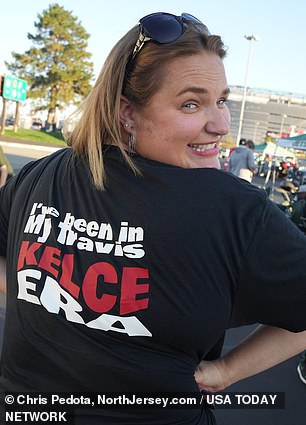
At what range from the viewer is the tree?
173ft

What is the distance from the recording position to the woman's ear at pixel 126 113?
51.5 inches

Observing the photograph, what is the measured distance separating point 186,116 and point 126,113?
0.18 metres

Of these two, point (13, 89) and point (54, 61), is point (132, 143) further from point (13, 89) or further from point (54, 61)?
point (54, 61)

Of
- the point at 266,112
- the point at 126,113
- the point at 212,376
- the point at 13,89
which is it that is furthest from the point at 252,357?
the point at 266,112

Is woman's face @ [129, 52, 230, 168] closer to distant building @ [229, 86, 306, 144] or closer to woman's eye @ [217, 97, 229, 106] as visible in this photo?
woman's eye @ [217, 97, 229, 106]

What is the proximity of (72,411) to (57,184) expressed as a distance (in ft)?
1.91

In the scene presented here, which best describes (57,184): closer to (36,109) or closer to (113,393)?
(113,393)

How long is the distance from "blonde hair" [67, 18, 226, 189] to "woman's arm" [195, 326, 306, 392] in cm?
56

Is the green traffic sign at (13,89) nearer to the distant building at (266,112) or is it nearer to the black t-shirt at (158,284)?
the black t-shirt at (158,284)

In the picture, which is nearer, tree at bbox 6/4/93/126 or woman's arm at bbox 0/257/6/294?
woman's arm at bbox 0/257/6/294

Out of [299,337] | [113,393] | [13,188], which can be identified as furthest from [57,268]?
[299,337]

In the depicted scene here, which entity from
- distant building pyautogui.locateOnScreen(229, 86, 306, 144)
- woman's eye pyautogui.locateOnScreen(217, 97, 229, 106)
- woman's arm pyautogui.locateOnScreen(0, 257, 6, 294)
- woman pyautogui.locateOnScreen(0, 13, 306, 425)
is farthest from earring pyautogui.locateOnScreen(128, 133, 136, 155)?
distant building pyautogui.locateOnScreen(229, 86, 306, 144)

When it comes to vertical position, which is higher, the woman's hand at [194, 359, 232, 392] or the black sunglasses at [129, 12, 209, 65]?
the black sunglasses at [129, 12, 209, 65]

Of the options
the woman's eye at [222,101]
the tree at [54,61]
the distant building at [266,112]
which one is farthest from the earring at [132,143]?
the distant building at [266,112]
